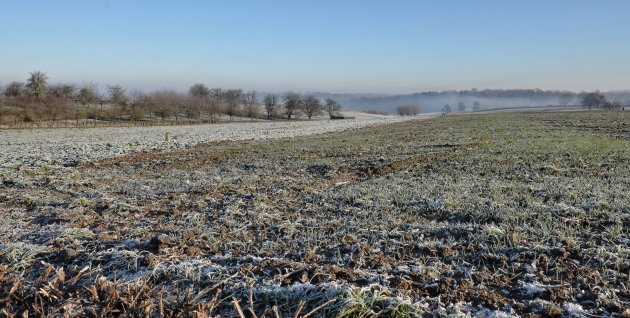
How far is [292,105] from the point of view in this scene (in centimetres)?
12619

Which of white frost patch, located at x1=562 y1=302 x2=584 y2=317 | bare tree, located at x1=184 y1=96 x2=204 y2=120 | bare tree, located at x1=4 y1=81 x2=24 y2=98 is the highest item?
bare tree, located at x1=4 y1=81 x2=24 y2=98

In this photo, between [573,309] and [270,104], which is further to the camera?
[270,104]

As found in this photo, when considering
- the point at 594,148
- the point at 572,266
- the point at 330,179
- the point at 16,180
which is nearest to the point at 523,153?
the point at 594,148

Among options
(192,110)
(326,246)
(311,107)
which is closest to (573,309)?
(326,246)

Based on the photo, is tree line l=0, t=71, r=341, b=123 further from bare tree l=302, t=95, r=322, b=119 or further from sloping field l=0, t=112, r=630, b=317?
sloping field l=0, t=112, r=630, b=317

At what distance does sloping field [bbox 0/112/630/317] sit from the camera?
4.20 m

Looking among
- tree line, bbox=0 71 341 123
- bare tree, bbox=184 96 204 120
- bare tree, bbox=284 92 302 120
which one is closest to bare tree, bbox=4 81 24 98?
tree line, bbox=0 71 341 123

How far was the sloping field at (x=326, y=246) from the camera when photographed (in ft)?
13.8

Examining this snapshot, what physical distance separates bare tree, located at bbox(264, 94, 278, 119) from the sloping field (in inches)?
4511

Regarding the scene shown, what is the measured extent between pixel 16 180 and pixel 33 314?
11559mm

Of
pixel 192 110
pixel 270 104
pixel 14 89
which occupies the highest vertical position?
pixel 14 89

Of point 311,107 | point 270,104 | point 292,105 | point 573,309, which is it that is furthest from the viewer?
point 311,107

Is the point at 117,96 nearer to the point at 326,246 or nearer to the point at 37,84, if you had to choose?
the point at 37,84

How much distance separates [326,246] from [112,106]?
100m
